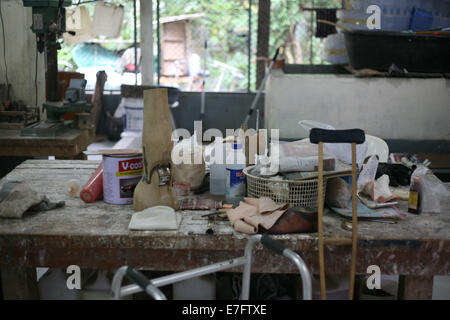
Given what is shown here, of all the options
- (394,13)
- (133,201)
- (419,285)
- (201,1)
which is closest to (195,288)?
(133,201)

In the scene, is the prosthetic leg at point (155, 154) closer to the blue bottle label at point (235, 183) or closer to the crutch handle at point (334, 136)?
the blue bottle label at point (235, 183)

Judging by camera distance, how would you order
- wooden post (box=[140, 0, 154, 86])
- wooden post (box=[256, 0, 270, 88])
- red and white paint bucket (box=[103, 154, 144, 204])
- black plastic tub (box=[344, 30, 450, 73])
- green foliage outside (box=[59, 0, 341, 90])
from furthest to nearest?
green foliage outside (box=[59, 0, 341, 90])
wooden post (box=[256, 0, 270, 88])
wooden post (box=[140, 0, 154, 86])
black plastic tub (box=[344, 30, 450, 73])
red and white paint bucket (box=[103, 154, 144, 204])

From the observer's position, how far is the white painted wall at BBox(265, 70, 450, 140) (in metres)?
4.70

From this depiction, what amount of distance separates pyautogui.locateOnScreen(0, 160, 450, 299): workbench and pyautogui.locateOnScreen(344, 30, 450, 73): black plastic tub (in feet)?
9.72

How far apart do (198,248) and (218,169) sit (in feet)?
1.77

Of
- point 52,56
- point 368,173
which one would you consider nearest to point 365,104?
point 368,173

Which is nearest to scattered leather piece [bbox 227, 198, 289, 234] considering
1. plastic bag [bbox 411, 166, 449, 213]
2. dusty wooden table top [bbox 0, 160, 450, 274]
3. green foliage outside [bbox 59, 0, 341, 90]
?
dusty wooden table top [bbox 0, 160, 450, 274]

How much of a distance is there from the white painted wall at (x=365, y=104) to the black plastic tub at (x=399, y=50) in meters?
0.15

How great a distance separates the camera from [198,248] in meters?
1.69

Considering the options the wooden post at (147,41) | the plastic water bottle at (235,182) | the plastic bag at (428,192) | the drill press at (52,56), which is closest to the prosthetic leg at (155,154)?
the plastic water bottle at (235,182)

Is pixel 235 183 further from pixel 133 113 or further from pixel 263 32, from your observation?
pixel 263 32

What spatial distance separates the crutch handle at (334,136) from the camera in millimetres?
1577

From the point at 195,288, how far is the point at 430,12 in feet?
13.5

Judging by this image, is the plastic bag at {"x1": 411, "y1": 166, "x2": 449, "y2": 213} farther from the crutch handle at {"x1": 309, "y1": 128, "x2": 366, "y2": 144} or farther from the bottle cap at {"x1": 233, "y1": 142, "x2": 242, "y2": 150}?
the bottle cap at {"x1": 233, "y1": 142, "x2": 242, "y2": 150}
